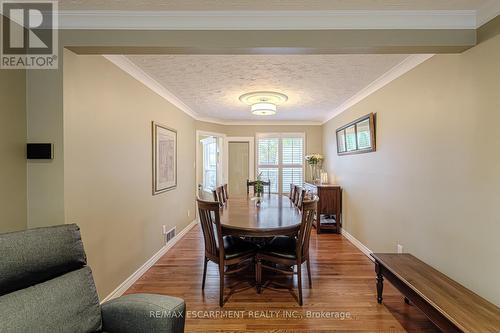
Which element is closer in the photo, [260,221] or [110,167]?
[110,167]

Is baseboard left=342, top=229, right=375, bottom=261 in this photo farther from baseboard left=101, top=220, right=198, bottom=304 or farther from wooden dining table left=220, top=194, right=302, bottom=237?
baseboard left=101, top=220, right=198, bottom=304

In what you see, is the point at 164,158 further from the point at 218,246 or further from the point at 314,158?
the point at 314,158

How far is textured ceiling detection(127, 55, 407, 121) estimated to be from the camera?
2553 mm

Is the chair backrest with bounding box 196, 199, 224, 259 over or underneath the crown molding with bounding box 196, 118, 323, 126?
underneath

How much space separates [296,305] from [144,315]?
153 centimetres

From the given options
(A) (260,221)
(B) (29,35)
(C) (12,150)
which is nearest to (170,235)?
(A) (260,221)

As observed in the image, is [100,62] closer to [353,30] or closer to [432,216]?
[353,30]

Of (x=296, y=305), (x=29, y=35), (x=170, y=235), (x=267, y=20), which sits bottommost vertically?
(x=296, y=305)

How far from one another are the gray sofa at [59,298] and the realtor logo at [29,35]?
1.27 metres

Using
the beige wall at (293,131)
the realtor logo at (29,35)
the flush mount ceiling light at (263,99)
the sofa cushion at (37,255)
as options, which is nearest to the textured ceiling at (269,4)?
the realtor logo at (29,35)

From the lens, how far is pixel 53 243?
Answer: 1.33 m

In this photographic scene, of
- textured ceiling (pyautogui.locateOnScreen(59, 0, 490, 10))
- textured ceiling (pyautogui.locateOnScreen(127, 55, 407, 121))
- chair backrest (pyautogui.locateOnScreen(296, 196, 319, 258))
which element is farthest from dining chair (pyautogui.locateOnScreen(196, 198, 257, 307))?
textured ceiling (pyautogui.locateOnScreen(59, 0, 490, 10))

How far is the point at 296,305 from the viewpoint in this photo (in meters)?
2.38

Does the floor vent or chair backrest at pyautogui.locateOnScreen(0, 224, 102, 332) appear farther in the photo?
the floor vent
